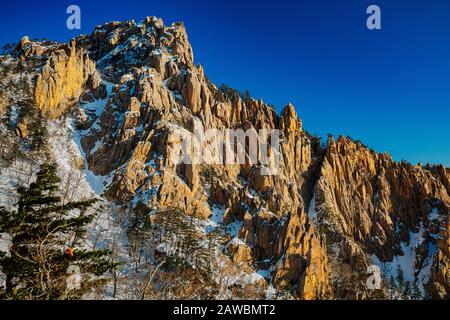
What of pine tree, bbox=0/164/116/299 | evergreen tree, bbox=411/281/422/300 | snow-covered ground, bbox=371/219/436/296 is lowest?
evergreen tree, bbox=411/281/422/300

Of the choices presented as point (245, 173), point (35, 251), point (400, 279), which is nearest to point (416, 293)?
point (400, 279)

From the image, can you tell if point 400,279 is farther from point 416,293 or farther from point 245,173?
point 245,173

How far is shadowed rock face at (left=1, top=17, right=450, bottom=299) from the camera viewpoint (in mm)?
78438

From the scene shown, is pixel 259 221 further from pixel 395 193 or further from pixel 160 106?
pixel 395 193

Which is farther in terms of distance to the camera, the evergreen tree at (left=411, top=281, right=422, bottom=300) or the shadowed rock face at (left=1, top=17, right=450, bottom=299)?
the evergreen tree at (left=411, top=281, right=422, bottom=300)

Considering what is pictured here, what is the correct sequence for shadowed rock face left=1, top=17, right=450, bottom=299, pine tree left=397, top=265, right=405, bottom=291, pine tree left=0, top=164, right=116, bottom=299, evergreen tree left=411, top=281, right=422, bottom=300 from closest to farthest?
pine tree left=0, top=164, right=116, bottom=299 < shadowed rock face left=1, top=17, right=450, bottom=299 < evergreen tree left=411, top=281, right=422, bottom=300 < pine tree left=397, top=265, right=405, bottom=291

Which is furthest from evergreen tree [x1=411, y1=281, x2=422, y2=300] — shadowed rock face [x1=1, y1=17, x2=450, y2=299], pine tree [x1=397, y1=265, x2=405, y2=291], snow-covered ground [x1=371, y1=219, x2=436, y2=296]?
snow-covered ground [x1=371, y1=219, x2=436, y2=296]

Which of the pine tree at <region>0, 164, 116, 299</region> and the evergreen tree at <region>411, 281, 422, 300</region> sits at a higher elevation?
the pine tree at <region>0, 164, 116, 299</region>

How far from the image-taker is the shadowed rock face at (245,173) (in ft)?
257

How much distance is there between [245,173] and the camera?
109562 millimetres

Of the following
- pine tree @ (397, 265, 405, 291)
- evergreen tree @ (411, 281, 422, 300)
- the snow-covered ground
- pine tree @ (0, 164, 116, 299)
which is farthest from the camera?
the snow-covered ground

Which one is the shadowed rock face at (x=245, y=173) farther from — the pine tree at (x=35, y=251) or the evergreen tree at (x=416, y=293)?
the pine tree at (x=35, y=251)

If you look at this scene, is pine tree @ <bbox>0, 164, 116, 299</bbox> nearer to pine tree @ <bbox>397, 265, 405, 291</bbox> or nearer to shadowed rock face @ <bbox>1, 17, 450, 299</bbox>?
shadowed rock face @ <bbox>1, 17, 450, 299</bbox>
